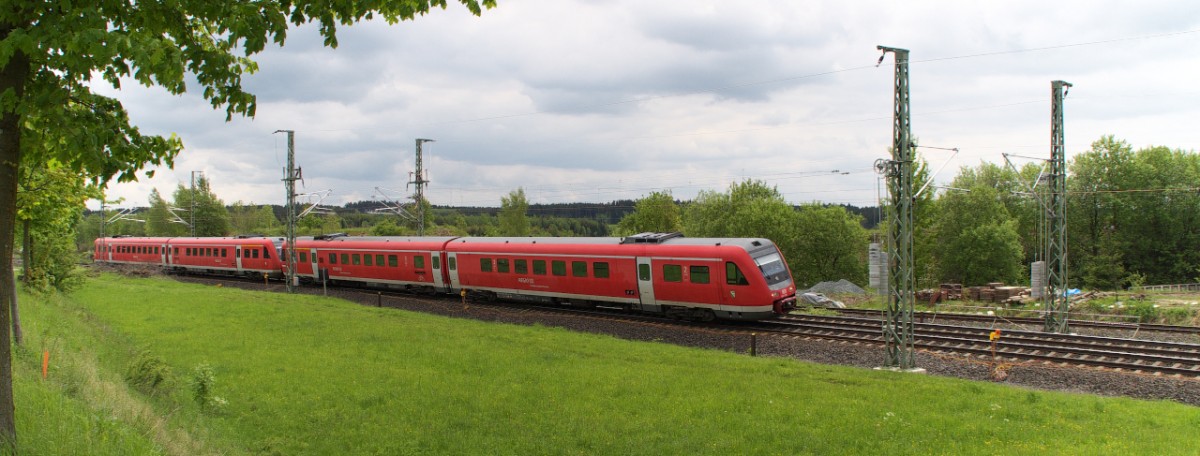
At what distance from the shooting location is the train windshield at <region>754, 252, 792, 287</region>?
21.3m

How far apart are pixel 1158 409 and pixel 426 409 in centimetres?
1117

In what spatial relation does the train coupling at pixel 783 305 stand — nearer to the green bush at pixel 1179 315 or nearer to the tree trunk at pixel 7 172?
the green bush at pixel 1179 315

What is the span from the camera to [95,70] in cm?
505

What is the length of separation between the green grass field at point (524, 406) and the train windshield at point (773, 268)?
4.99 meters

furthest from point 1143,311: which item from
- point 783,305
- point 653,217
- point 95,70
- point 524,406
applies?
point 653,217

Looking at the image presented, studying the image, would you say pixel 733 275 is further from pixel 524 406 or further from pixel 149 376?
pixel 149 376

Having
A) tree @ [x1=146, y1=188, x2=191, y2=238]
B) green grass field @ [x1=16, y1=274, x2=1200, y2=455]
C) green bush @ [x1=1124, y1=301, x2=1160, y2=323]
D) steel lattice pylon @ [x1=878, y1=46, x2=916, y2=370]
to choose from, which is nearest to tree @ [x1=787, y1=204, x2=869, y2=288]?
green bush @ [x1=1124, y1=301, x2=1160, y2=323]

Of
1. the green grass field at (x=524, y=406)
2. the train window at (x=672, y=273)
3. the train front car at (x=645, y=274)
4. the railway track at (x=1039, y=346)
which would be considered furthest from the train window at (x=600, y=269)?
the green grass field at (x=524, y=406)

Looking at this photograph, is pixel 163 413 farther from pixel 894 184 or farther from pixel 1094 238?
pixel 1094 238

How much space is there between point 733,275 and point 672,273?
209 cm

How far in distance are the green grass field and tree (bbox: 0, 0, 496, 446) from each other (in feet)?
7.96

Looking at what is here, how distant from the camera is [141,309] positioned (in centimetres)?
2431

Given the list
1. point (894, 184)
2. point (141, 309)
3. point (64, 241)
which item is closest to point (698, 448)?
point (894, 184)

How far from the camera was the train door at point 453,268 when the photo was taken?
3017cm
